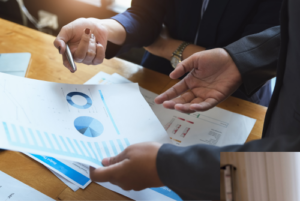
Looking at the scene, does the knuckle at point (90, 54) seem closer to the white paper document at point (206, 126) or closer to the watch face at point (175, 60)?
the white paper document at point (206, 126)

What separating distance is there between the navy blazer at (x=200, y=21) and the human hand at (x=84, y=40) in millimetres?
79

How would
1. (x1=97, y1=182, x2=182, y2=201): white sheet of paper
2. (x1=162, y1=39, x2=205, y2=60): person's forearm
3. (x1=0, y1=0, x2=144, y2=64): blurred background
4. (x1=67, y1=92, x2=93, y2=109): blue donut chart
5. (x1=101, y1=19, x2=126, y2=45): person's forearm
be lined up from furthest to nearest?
(x1=0, y1=0, x2=144, y2=64): blurred background → (x1=162, y1=39, x2=205, y2=60): person's forearm → (x1=101, y1=19, x2=126, y2=45): person's forearm → (x1=67, y1=92, x2=93, y2=109): blue donut chart → (x1=97, y1=182, x2=182, y2=201): white sheet of paper

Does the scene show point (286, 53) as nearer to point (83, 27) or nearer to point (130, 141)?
point (130, 141)

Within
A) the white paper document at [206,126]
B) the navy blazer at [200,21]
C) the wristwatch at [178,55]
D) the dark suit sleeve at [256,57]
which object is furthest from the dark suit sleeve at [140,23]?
the dark suit sleeve at [256,57]

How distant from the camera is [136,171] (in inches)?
14.1

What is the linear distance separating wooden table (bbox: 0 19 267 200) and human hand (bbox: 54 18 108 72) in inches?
3.6

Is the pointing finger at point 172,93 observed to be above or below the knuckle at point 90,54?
below

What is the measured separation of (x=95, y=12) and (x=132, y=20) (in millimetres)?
1206

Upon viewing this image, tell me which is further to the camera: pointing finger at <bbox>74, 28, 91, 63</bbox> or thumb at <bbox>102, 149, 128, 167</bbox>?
pointing finger at <bbox>74, 28, 91, 63</bbox>

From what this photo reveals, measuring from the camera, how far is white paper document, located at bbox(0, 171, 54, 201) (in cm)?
40

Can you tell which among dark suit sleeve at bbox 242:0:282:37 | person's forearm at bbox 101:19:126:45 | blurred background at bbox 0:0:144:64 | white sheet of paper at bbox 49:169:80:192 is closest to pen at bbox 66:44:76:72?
person's forearm at bbox 101:19:126:45

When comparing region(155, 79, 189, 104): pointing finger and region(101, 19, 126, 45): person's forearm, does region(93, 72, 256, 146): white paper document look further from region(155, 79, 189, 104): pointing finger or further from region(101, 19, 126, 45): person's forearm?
region(101, 19, 126, 45): person's forearm

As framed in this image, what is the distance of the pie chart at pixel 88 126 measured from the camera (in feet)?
1.54

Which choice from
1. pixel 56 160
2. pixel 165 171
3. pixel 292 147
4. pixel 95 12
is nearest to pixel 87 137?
pixel 56 160
